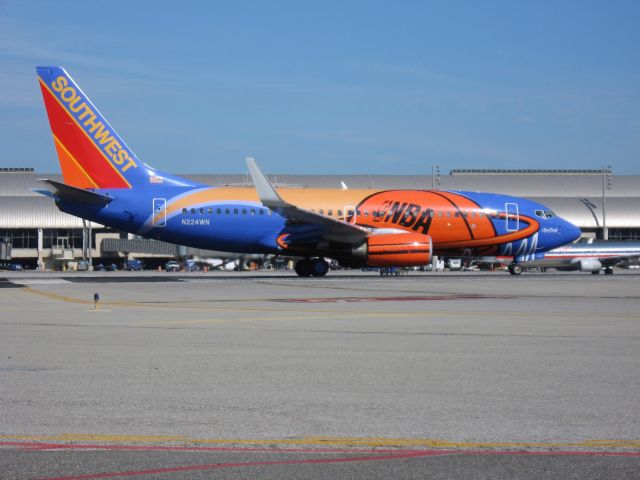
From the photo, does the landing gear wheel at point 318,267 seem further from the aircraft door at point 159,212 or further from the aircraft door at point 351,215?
the aircraft door at point 159,212

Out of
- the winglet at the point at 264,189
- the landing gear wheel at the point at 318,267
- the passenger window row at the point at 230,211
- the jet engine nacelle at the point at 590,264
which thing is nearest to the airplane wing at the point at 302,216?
the winglet at the point at 264,189

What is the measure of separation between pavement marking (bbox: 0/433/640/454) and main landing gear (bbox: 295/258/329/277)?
39.3 metres

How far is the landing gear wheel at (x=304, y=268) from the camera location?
47.5 m

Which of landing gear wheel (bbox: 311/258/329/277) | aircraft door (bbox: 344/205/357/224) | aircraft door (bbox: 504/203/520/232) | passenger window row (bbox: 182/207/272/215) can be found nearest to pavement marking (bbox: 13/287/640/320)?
passenger window row (bbox: 182/207/272/215)

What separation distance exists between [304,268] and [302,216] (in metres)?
4.33

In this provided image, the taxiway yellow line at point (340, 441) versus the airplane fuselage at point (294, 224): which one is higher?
the airplane fuselage at point (294, 224)

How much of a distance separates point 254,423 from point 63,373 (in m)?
4.05

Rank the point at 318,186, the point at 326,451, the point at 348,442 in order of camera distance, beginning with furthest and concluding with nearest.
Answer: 1. the point at 318,186
2. the point at 348,442
3. the point at 326,451

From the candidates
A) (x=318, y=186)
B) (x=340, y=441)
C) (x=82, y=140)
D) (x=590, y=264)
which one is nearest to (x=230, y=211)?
(x=82, y=140)

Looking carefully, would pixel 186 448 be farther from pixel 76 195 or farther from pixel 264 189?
pixel 76 195

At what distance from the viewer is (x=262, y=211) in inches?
1805

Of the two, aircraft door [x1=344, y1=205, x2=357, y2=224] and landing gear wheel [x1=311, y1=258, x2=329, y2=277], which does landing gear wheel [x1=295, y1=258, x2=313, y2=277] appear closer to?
landing gear wheel [x1=311, y1=258, x2=329, y2=277]

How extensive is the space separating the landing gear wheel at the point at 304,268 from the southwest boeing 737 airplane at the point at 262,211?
2.1 inches

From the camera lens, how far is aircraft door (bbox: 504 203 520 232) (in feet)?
158
